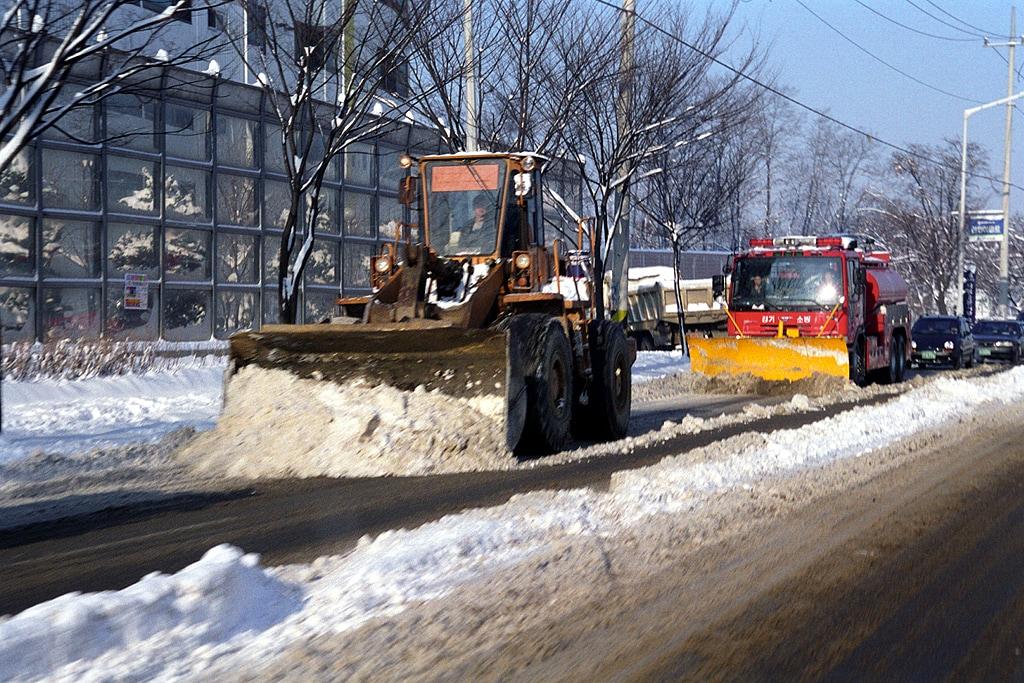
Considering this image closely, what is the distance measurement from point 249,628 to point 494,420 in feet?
19.1

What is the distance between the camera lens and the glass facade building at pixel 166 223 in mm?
23031

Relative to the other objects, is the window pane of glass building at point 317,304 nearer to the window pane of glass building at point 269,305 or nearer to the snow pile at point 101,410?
the window pane of glass building at point 269,305

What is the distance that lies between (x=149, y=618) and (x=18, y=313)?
19468 mm

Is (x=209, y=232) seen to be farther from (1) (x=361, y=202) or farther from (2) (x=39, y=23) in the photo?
(2) (x=39, y=23)

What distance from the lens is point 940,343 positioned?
3219 centimetres

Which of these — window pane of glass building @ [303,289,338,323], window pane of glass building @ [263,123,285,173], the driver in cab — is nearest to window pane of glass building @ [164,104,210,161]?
window pane of glass building @ [263,123,285,173]

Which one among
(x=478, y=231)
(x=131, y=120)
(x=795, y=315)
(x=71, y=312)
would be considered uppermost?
(x=131, y=120)

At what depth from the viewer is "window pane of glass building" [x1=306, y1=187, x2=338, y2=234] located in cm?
3028

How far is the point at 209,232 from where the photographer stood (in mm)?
27141

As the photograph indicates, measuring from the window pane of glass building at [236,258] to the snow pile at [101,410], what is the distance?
8.34 metres

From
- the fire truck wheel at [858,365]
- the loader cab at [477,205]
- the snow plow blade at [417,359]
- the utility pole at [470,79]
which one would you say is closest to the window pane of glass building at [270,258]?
the utility pole at [470,79]

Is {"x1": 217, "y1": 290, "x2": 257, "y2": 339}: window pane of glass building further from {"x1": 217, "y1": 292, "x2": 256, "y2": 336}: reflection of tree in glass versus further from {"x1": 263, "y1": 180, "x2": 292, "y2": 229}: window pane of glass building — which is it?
{"x1": 263, "y1": 180, "x2": 292, "y2": 229}: window pane of glass building

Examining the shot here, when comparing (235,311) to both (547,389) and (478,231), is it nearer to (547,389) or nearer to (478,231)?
(478,231)

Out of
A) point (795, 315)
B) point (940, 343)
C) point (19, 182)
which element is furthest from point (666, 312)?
point (19, 182)
